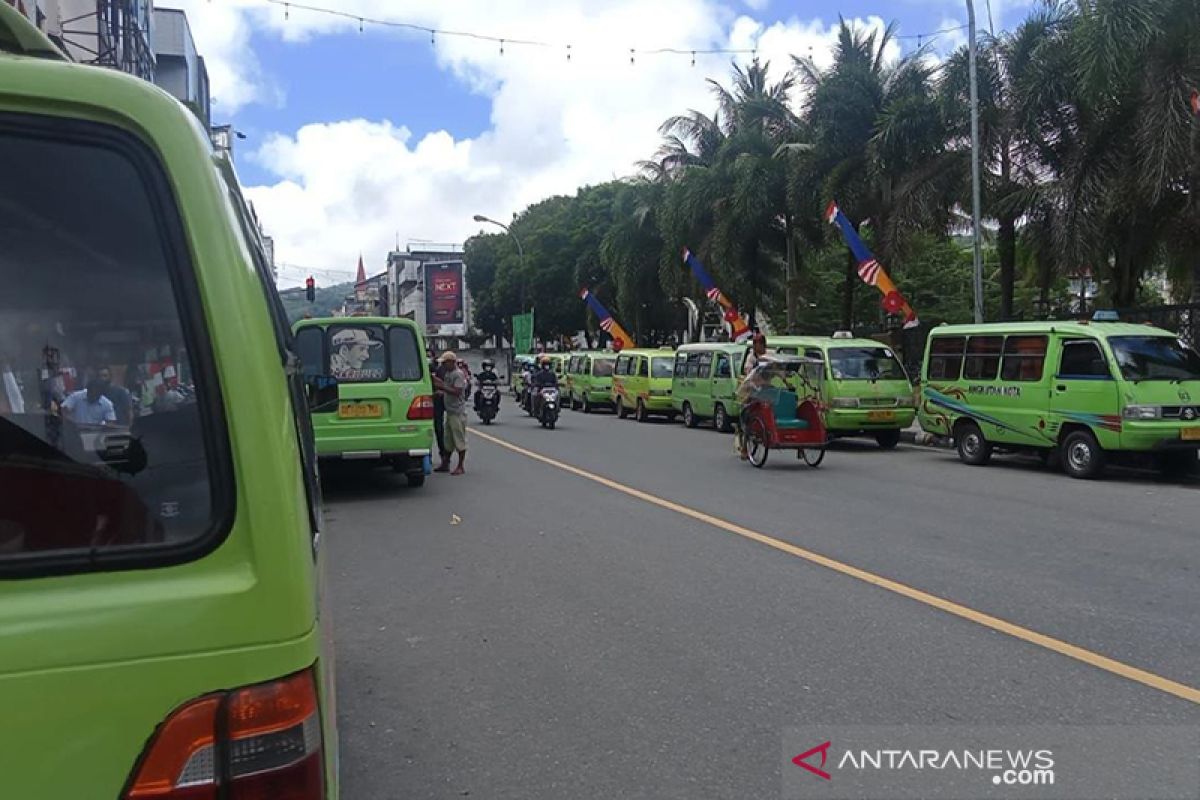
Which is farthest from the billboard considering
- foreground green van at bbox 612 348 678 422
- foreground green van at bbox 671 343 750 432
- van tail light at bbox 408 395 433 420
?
van tail light at bbox 408 395 433 420

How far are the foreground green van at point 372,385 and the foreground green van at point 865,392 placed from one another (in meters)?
8.02

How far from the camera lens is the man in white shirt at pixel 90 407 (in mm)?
1864

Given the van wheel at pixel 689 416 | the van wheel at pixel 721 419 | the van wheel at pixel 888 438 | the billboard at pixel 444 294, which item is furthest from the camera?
the billboard at pixel 444 294

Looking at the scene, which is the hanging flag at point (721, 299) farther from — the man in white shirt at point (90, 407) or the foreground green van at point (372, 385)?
the man in white shirt at point (90, 407)

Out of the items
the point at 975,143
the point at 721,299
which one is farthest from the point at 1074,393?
the point at 721,299

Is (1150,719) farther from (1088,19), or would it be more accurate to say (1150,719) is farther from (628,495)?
(1088,19)

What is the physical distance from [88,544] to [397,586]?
5558 millimetres

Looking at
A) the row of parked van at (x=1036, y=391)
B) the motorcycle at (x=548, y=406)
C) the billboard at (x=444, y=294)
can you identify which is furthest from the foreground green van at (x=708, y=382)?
the billboard at (x=444, y=294)

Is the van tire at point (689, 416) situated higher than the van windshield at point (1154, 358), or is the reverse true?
the van windshield at point (1154, 358)

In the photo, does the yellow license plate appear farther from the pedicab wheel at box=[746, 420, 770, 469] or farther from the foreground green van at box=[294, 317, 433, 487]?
the pedicab wheel at box=[746, 420, 770, 469]

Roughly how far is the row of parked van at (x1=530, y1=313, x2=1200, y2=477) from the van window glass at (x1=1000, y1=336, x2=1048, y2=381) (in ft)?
0.05

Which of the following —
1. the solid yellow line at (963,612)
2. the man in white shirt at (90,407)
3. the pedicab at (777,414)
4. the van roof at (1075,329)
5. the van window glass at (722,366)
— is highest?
the van roof at (1075,329)

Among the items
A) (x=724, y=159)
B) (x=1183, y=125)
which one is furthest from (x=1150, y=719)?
(x=724, y=159)

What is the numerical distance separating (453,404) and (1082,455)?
27.8 ft
